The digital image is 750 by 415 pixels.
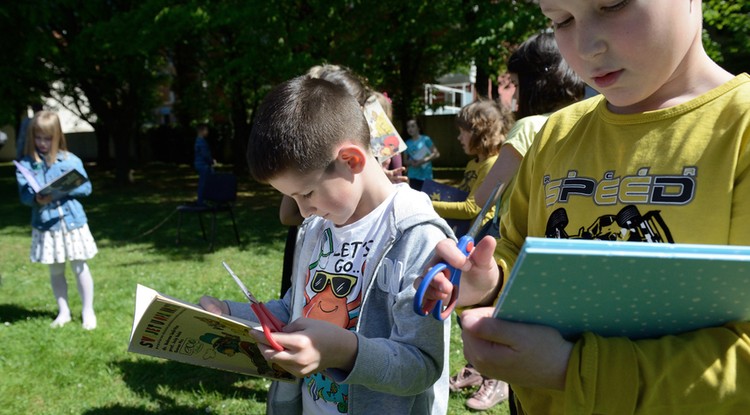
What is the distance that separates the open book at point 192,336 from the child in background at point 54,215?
13.6 feet

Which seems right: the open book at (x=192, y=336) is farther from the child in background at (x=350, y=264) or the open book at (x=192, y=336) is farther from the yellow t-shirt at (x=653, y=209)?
the yellow t-shirt at (x=653, y=209)

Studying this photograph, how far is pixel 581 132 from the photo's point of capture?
4.31 ft

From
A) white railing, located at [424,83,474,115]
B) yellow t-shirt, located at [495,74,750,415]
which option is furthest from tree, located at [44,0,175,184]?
yellow t-shirt, located at [495,74,750,415]

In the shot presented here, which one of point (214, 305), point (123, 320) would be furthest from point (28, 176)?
point (214, 305)

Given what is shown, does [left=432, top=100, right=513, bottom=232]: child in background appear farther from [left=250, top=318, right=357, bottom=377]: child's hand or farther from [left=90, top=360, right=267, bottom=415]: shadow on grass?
[left=250, top=318, right=357, bottom=377]: child's hand

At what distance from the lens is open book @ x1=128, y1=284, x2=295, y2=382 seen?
1.46 meters

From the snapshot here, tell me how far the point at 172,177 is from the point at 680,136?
21592mm

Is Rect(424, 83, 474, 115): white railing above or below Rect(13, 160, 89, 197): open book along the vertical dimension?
above

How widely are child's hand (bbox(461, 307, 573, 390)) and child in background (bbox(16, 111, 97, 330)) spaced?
199 inches

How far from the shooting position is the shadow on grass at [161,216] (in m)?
9.61

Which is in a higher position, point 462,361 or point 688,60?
point 688,60

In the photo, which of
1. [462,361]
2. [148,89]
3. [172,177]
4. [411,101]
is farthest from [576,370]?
[172,177]

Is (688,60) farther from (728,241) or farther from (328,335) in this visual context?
(328,335)

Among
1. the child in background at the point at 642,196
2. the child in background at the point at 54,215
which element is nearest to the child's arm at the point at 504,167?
the child in background at the point at 642,196
